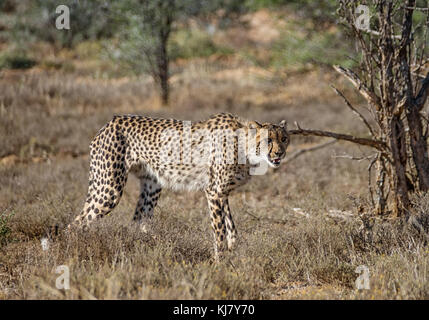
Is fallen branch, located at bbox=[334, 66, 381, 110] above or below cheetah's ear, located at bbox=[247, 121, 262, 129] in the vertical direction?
above

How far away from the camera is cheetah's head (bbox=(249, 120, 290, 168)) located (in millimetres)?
4723

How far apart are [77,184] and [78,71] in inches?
479

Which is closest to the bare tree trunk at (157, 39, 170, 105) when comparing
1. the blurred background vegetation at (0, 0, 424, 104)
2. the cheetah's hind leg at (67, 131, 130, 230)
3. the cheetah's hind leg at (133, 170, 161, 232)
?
the blurred background vegetation at (0, 0, 424, 104)

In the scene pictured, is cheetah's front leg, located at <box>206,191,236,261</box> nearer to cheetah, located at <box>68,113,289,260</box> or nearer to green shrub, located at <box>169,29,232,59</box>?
cheetah, located at <box>68,113,289,260</box>

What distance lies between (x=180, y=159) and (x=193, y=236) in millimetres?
826

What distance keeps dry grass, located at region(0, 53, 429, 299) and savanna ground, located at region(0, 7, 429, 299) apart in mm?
14

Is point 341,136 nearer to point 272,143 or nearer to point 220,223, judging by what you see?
point 272,143

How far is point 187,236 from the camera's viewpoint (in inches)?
187

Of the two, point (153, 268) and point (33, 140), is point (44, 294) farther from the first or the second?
point (33, 140)

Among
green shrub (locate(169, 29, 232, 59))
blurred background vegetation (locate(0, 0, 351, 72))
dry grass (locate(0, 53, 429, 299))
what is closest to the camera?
dry grass (locate(0, 53, 429, 299))

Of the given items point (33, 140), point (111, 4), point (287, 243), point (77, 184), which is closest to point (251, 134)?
point (287, 243)

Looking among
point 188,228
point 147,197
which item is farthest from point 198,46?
point 188,228

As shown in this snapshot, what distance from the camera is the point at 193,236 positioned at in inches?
192

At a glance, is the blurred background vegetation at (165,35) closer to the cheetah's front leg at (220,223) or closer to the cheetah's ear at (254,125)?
the cheetah's ear at (254,125)
